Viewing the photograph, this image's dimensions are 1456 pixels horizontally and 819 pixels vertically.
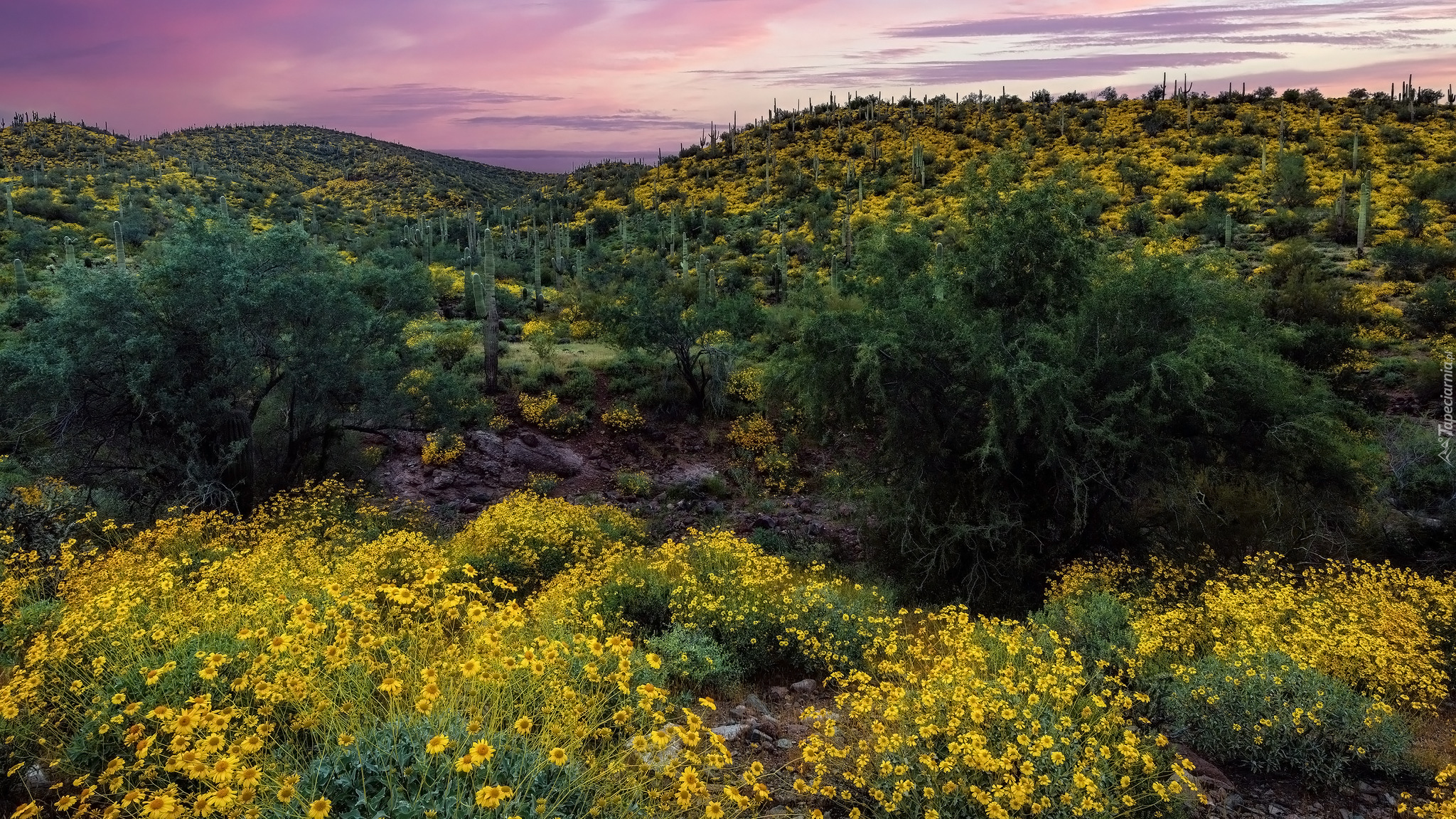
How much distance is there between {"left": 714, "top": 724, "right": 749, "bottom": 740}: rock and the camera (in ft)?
15.0

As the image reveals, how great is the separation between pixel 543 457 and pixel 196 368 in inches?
277

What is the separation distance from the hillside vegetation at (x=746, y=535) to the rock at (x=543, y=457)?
14 cm

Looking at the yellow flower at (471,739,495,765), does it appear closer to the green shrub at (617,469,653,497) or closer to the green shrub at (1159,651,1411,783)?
the green shrub at (1159,651,1411,783)

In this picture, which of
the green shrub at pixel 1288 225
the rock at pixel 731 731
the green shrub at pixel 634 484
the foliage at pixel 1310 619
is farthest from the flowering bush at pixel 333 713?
the green shrub at pixel 1288 225

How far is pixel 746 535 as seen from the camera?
1312 cm

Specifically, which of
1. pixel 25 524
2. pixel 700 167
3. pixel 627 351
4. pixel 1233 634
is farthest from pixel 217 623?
pixel 700 167

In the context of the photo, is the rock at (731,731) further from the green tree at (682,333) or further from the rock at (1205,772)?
the green tree at (682,333)

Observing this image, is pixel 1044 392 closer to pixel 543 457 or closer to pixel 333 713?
pixel 333 713

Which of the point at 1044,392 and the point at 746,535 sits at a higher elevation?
the point at 1044,392

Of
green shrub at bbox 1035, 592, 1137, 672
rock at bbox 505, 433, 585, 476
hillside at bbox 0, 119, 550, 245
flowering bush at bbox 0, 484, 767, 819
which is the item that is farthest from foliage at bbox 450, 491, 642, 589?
hillside at bbox 0, 119, 550, 245

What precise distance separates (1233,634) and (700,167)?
174ft

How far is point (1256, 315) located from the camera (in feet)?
36.6

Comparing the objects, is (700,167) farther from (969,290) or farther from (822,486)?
(969,290)

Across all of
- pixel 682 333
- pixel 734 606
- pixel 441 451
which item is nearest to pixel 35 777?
pixel 734 606
